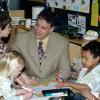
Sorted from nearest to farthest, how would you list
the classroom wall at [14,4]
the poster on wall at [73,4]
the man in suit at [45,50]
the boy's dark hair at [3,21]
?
the man in suit at [45,50] → the boy's dark hair at [3,21] → the poster on wall at [73,4] → the classroom wall at [14,4]

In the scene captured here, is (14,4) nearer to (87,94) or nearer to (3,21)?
(3,21)

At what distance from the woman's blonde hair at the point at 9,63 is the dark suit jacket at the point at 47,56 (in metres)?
0.77

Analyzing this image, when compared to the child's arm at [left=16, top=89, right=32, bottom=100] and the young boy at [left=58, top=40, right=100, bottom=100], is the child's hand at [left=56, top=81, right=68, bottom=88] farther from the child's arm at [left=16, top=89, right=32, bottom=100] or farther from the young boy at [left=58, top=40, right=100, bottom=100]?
the child's arm at [left=16, top=89, right=32, bottom=100]

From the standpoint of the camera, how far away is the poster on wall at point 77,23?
3.84 meters

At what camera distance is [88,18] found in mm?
3764

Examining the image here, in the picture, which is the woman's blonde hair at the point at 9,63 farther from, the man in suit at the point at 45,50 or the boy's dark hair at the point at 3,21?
the boy's dark hair at the point at 3,21

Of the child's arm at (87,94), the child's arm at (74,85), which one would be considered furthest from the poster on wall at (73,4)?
the child's arm at (87,94)

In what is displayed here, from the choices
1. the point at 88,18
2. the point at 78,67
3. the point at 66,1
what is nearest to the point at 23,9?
the point at 66,1

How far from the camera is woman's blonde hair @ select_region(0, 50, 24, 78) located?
2.09 meters

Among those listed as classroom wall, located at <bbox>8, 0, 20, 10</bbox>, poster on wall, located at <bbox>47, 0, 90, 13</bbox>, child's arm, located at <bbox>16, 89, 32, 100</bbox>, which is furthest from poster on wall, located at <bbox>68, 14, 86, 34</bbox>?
child's arm, located at <bbox>16, 89, 32, 100</bbox>

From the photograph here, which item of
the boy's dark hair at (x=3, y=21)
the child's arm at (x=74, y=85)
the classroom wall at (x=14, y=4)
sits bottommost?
the child's arm at (x=74, y=85)

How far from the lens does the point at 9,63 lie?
212cm

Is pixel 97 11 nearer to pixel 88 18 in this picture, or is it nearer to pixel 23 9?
pixel 88 18

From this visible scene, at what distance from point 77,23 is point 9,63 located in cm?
197
